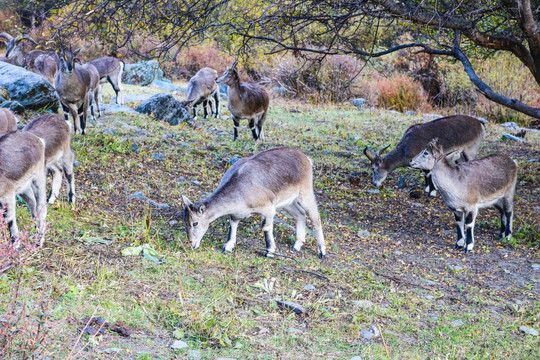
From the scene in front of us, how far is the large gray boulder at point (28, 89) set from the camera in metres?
13.1

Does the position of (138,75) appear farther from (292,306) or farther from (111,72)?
(292,306)

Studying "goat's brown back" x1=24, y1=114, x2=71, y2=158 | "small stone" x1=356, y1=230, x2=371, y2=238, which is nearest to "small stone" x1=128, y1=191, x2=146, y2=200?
"goat's brown back" x1=24, y1=114, x2=71, y2=158

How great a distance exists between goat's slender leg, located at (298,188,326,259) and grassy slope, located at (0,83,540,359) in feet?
0.73

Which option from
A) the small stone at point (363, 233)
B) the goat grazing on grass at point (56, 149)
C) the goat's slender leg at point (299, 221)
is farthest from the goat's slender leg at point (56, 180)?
the small stone at point (363, 233)

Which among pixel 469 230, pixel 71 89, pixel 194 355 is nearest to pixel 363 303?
pixel 194 355

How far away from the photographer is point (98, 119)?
14227 millimetres

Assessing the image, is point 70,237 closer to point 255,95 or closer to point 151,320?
point 151,320

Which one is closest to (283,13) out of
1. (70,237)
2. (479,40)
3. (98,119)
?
(479,40)

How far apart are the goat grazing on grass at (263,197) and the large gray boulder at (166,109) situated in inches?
320

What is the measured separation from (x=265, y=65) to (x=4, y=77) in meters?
15.7

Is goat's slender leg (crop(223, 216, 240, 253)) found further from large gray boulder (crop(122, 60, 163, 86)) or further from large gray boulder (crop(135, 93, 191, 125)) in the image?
large gray boulder (crop(122, 60, 163, 86))

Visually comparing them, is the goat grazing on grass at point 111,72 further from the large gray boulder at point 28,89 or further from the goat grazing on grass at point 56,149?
the goat grazing on grass at point 56,149

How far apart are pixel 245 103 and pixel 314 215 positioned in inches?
295

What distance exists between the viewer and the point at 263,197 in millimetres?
7164
